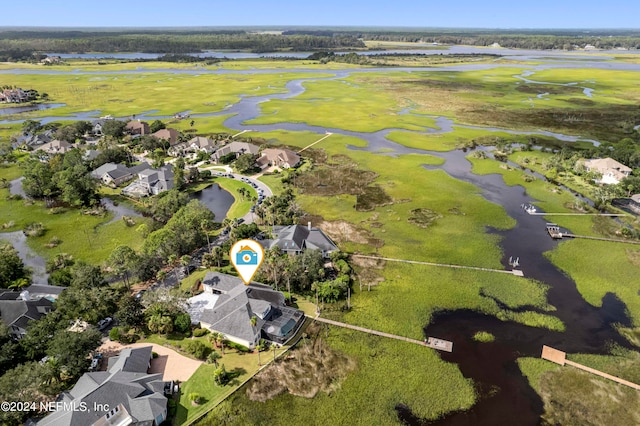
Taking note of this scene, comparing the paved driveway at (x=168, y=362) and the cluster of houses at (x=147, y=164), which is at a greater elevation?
the cluster of houses at (x=147, y=164)

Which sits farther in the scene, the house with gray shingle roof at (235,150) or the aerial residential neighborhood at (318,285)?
the house with gray shingle roof at (235,150)

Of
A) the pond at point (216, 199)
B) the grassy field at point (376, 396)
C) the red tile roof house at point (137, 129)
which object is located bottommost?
the grassy field at point (376, 396)

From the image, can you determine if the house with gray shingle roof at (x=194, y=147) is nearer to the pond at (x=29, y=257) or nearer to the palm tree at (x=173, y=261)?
the pond at (x=29, y=257)

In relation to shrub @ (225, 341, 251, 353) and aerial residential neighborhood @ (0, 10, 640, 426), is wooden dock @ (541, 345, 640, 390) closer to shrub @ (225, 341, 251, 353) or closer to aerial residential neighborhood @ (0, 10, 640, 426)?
aerial residential neighborhood @ (0, 10, 640, 426)

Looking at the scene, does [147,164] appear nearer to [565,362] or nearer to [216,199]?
[216,199]

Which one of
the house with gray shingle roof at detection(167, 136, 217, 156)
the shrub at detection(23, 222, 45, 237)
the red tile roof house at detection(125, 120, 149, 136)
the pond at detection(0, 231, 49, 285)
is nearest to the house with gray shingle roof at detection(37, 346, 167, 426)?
the pond at detection(0, 231, 49, 285)

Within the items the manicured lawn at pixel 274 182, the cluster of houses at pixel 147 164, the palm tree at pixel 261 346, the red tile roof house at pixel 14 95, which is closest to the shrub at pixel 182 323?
the palm tree at pixel 261 346
